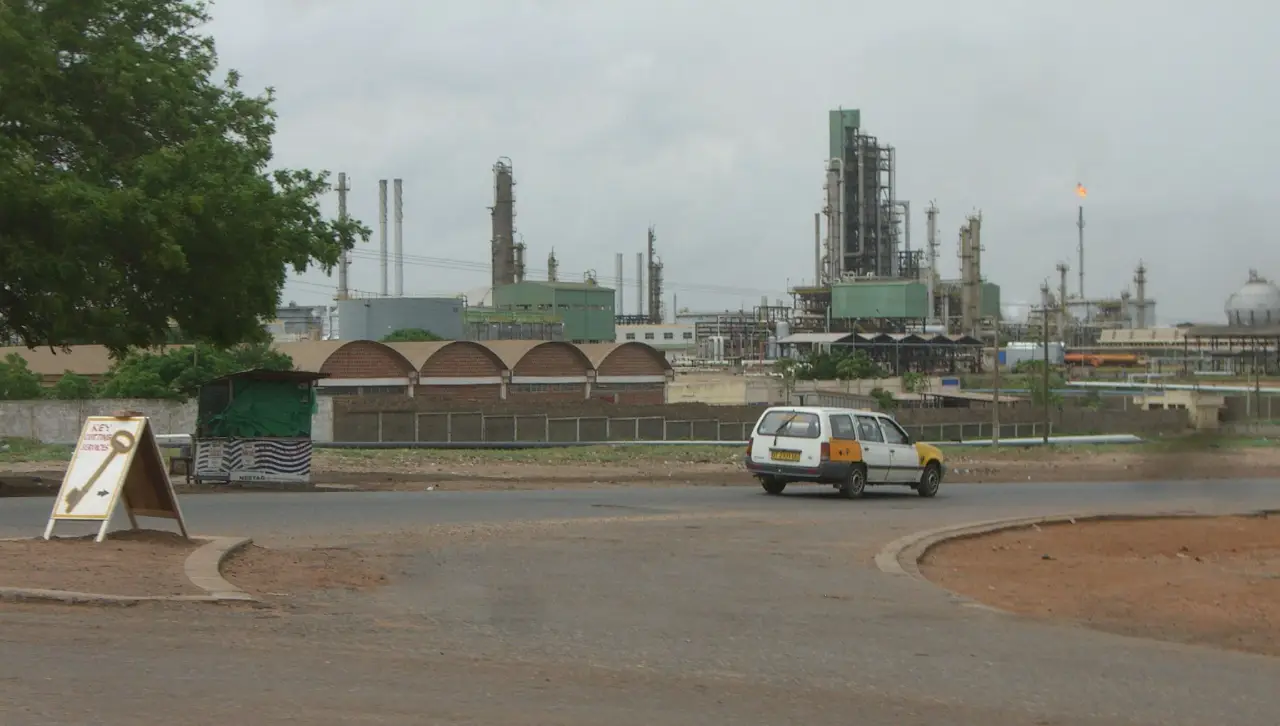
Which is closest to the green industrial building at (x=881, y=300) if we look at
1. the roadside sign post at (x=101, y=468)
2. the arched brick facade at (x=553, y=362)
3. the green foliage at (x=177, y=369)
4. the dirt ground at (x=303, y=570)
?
the arched brick facade at (x=553, y=362)

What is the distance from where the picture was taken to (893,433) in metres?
27.3

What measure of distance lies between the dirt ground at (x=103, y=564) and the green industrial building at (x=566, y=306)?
104 meters

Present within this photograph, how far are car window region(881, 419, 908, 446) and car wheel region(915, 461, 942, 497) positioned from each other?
2.48 feet

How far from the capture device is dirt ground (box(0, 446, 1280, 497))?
26938 mm

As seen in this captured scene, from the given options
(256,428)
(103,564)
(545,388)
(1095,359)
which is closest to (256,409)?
(256,428)

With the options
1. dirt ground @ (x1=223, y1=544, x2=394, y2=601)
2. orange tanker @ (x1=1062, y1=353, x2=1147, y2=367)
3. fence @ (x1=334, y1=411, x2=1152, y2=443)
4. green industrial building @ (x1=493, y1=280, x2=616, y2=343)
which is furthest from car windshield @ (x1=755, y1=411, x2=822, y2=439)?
green industrial building @ (x1=493, y1=280, x2=616, y2=343)

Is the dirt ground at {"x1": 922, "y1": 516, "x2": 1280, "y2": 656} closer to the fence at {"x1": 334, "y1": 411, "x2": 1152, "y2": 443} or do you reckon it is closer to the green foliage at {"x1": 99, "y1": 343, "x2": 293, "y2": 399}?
the fence at {"x1": 334, "y1": 411, "x2": 1152, "y2": 443}

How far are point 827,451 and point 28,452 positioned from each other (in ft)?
66.9

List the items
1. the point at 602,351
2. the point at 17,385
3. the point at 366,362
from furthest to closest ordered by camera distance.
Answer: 1. the point at 602,351
2. the point at 366,362
3. the point at 17,385

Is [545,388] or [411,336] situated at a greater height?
[411,336]

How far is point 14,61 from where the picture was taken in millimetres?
21203

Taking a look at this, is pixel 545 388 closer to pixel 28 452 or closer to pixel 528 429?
pixel 528 429

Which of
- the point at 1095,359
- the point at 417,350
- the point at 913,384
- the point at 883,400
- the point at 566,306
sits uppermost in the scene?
the point at 566,306

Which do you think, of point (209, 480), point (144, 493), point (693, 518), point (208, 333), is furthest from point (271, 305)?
point (144, 493)
